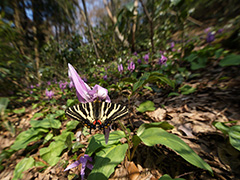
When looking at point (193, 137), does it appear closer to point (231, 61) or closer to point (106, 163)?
point (106, 163)

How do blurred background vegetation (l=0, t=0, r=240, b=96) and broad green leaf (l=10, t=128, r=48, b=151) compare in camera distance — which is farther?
blurred background vegetation (l=0, t=0, r=240, b=96)

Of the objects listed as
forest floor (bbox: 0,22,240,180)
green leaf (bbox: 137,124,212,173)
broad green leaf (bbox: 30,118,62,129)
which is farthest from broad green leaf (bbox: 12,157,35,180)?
green leaf (bbox: 137,124,212,173)

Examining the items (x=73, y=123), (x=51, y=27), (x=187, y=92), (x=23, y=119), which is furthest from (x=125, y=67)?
(x=51, y=27)

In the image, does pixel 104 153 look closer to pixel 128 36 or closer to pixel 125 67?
pixel 125 67

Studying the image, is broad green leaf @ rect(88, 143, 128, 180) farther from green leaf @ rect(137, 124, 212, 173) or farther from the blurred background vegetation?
the blurred background vegetation

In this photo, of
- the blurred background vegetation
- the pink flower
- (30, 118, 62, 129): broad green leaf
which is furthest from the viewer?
the blurred background vegetation

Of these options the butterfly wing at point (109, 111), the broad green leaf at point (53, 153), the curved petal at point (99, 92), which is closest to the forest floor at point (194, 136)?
the broad green leaf at point (53, 153)
